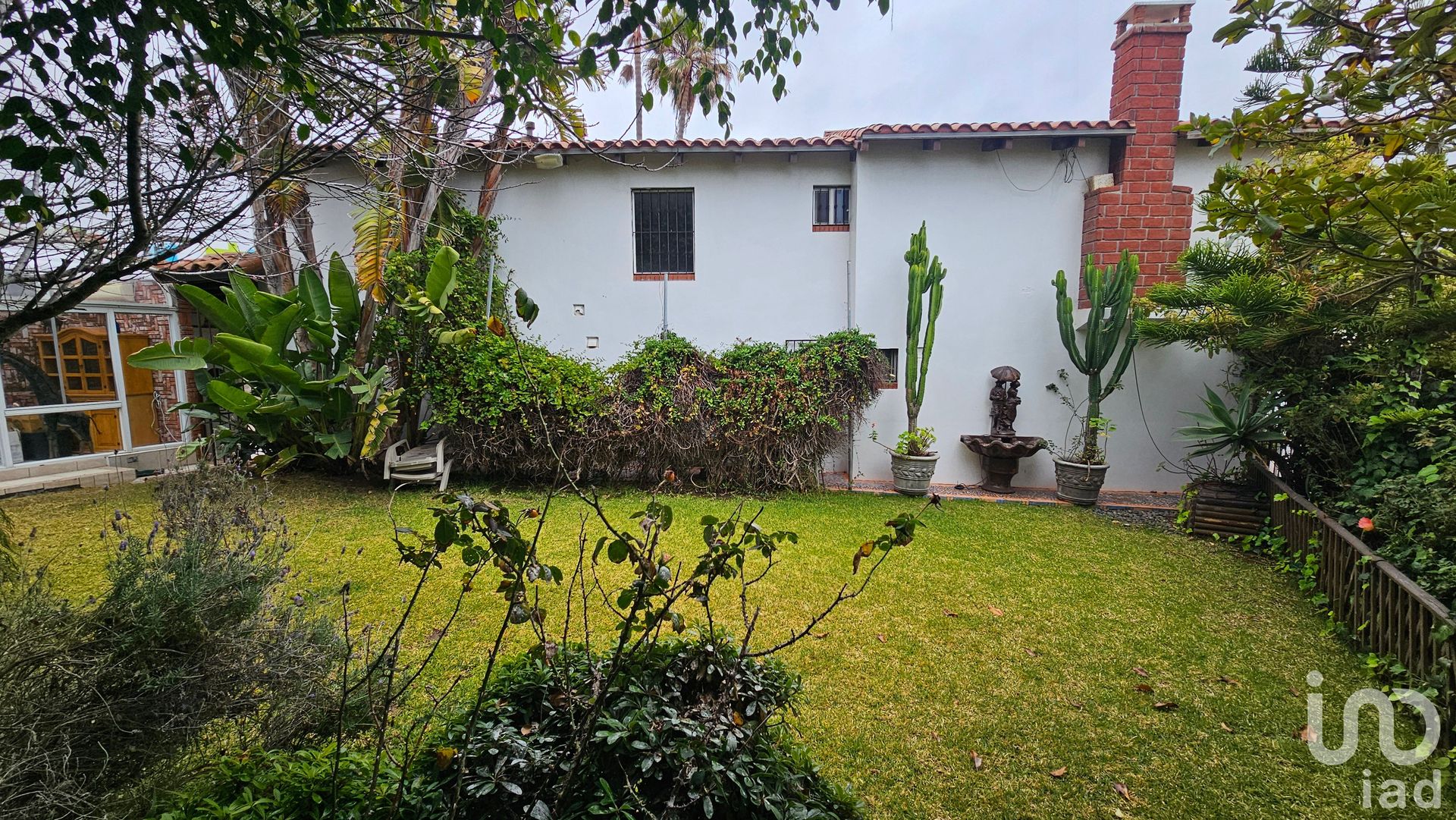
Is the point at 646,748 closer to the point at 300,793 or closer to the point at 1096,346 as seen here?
the point at 300,793

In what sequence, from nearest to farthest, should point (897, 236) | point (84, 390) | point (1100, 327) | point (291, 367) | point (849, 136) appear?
point (291, 367)
point (1100, 327)
point (84, 390)
point (849, 136)
point (897, 236)

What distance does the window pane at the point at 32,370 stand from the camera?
706cm

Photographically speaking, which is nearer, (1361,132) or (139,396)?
(1361,132)

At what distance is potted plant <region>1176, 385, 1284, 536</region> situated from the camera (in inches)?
225

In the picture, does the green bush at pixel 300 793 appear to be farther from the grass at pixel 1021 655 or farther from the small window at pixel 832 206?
the small window at pixel 832 206

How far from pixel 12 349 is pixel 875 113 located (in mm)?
12190

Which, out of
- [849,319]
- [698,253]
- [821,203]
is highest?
[821,203]

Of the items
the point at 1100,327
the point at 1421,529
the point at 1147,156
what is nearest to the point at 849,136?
the point at 1147,156

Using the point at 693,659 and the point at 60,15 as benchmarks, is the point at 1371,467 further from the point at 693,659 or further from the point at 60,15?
the point at 60,15

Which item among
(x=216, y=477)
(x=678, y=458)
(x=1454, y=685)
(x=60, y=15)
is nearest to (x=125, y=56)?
(x=60, y=15)

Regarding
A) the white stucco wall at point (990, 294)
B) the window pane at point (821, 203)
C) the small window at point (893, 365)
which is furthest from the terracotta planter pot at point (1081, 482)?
the window pane at point (821, 203)

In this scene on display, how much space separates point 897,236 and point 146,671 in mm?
8726

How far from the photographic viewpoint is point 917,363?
8.34 m

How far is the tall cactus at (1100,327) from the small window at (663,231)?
18.2 ft
